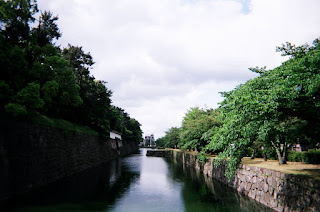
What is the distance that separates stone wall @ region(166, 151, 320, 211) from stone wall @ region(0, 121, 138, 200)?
506 inches

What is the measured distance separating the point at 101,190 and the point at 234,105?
1014 centimetres

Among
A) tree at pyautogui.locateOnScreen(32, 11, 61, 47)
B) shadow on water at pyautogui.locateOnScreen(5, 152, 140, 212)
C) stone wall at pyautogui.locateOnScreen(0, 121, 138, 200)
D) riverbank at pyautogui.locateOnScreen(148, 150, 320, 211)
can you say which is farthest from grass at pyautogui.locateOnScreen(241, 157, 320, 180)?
tree at pyautogui.locateOnScreen(32, 11, 61, 47)

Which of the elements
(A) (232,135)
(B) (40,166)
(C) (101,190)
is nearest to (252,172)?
(A) (232,135)

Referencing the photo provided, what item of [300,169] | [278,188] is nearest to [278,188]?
[278,188]

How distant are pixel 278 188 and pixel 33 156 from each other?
Result: 45.5 ft

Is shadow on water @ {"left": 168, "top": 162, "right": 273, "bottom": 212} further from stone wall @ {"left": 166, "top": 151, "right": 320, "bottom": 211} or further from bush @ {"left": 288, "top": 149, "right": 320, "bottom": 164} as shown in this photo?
bush @ {"left": 288, "top": 149, "right": 320, "bottom": 164}

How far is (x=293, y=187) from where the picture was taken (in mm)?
8438

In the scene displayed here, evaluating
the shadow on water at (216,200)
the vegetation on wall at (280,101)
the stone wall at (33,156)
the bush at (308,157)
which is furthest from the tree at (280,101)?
the stone wall at (33,156)

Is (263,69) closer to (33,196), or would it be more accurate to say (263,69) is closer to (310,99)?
(310,99)

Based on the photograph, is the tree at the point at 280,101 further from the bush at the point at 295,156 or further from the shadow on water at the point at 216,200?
the bush at the point at 295,156

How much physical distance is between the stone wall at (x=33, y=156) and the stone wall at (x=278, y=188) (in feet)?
42.2

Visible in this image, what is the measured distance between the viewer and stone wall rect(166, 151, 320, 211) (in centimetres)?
754

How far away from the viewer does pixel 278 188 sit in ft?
30.7

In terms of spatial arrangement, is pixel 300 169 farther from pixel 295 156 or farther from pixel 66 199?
pixel 66 199
